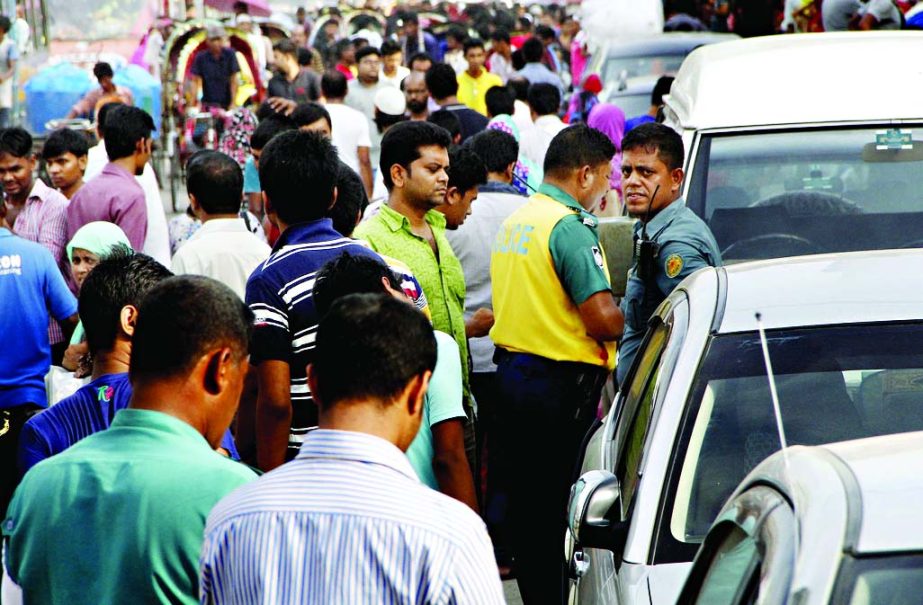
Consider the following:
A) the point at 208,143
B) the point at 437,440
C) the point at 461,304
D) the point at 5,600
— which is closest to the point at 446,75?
the point at 208,143

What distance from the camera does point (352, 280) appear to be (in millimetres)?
3637

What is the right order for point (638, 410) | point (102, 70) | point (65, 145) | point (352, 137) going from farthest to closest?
point (102, 70) → point (352, 137) → point (65, 145) → point (638, 410)

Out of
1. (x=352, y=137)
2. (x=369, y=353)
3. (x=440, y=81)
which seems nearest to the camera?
(x=369, y=353)

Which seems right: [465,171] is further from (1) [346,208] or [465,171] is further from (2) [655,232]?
(2) [655,232]

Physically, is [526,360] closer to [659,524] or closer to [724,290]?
[724,290]

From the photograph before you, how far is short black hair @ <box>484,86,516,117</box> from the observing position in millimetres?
11055

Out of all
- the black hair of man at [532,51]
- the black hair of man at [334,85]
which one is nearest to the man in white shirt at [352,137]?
the black hair of man at [334,85]

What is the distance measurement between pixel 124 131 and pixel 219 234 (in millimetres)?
1490

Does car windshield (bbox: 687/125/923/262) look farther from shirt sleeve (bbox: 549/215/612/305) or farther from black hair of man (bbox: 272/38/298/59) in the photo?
black hair of man (bbox: 272/38/298/59)

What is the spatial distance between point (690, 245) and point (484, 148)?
90.9 inches

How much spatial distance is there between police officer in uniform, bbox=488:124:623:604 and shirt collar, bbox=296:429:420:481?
2942 millimetres

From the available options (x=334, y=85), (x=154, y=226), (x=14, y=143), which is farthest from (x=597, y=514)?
(x=334, y=85)

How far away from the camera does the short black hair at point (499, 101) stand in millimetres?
11055

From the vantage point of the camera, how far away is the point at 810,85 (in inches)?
239
